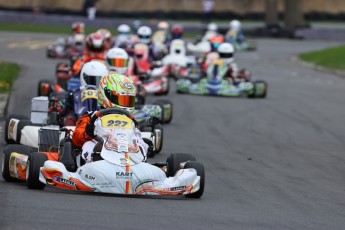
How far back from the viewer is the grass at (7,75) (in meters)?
18.8

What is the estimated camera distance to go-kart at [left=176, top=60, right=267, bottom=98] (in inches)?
865

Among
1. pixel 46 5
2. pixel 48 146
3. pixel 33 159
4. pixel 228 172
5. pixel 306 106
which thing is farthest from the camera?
pixel 46 5

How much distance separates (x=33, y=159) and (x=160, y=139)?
3.59 metres

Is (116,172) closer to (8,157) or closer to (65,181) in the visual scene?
(65,181)

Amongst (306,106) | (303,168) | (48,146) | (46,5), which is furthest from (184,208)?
(46,5)

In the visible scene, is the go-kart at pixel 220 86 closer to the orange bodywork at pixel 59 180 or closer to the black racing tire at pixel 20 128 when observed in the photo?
the black racing tire at pixel 20 128

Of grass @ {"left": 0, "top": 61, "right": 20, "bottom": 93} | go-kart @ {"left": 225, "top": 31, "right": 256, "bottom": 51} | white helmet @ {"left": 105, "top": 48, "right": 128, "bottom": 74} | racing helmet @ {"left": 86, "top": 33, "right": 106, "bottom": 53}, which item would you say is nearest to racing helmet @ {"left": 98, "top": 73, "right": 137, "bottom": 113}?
white helmet @ {"left": 105, "top": 48, "right": 128, "bottom": 74}

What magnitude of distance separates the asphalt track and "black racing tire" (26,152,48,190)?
11 cm

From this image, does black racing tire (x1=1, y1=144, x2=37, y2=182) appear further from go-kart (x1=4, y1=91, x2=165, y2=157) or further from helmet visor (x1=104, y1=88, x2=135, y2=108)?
go-kart (x1=4, y1=91, x2=165, y2=157)

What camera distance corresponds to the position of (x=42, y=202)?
334 inches

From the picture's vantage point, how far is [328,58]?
108 feet

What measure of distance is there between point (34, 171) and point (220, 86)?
42.2 feet

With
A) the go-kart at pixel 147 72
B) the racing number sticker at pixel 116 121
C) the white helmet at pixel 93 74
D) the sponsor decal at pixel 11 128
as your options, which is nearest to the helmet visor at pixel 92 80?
the white helmet at pixel 93 74

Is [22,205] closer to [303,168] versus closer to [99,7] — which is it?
[303,168]
